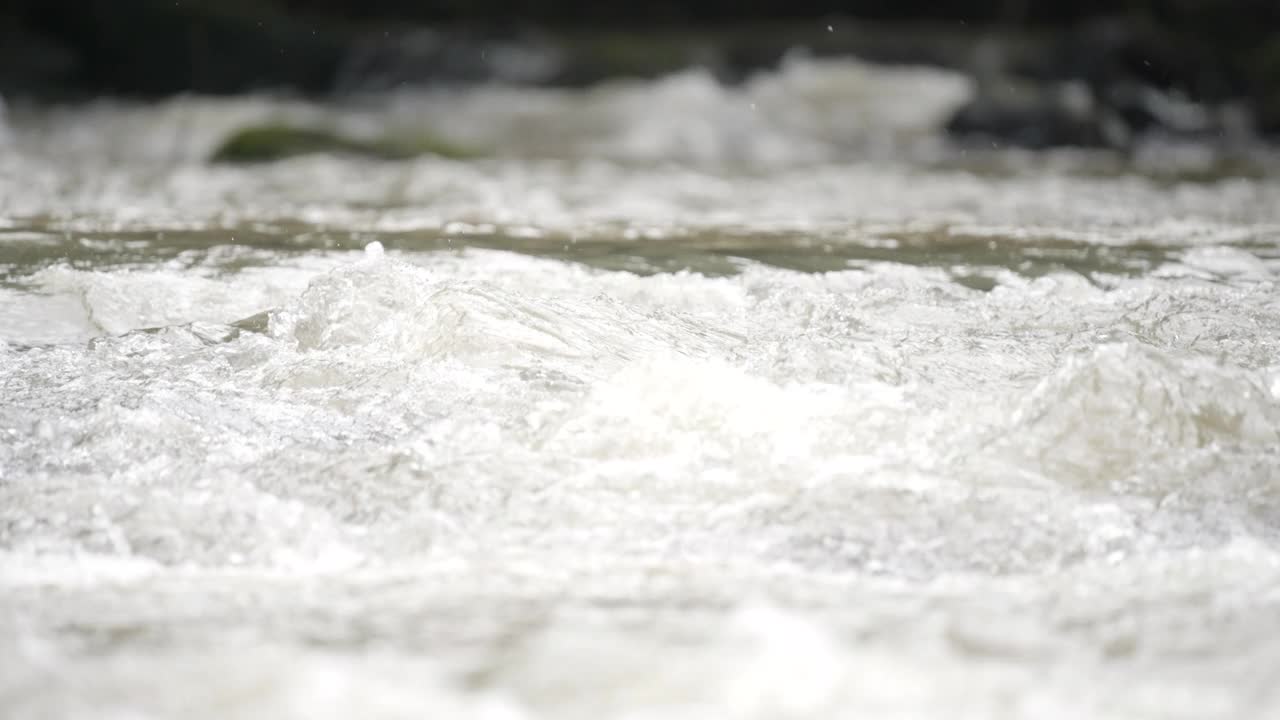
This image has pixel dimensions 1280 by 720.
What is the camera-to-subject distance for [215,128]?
7.78 m

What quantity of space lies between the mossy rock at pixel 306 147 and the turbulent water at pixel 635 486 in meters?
3.24

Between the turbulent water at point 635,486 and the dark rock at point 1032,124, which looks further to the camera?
the dark rock at point 1032,124

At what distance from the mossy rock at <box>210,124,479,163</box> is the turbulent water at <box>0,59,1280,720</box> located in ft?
10.6

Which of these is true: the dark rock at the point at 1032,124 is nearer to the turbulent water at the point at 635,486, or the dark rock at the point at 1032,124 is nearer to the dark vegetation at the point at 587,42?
the dark vegetation at the point at 587,42

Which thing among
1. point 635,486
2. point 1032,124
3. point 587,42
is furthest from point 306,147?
point 635,486

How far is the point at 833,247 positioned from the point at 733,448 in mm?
1873

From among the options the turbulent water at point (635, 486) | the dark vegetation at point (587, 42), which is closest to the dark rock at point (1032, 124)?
the dark vegetation at point (587, 42)

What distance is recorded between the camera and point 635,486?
1483 millimetres

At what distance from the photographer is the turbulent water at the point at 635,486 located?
3.39 ft

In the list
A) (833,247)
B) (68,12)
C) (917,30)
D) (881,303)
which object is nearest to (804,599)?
(881,303)

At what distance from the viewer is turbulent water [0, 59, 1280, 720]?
103 centimetres

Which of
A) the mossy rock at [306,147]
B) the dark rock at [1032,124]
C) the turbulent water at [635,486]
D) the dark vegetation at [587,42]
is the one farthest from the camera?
the dark vegetation at [587,42]

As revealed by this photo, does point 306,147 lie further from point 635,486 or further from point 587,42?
point 635,486

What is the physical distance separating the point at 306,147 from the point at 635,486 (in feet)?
17.5
